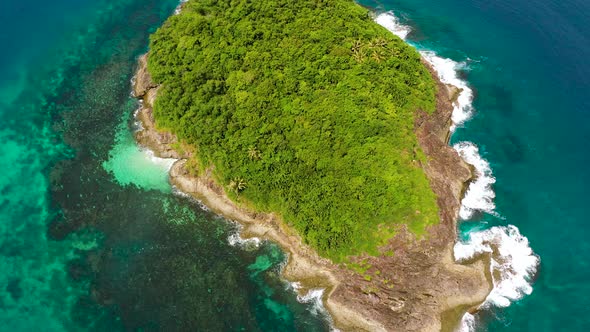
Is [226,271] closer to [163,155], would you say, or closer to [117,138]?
[163,155]

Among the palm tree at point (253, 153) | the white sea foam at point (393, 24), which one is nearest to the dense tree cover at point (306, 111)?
the palm tree at point (253, 153)

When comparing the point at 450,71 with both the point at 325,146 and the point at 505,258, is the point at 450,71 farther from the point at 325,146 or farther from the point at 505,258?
the point at 505,258

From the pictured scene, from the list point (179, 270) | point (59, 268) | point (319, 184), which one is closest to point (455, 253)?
point (319, 184)

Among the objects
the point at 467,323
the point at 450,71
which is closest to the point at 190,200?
the point at 467,323

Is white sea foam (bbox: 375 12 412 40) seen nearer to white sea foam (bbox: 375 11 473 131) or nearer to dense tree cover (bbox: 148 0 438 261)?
white sea foam (bbox: 375 11 473 131)

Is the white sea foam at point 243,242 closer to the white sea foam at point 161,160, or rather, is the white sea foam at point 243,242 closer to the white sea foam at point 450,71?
the white sea foam at point 161,160

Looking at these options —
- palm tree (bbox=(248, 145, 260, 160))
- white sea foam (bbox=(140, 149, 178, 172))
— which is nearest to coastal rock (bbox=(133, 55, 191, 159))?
white sea foam (bbox=(140, 149, 178, 172))
